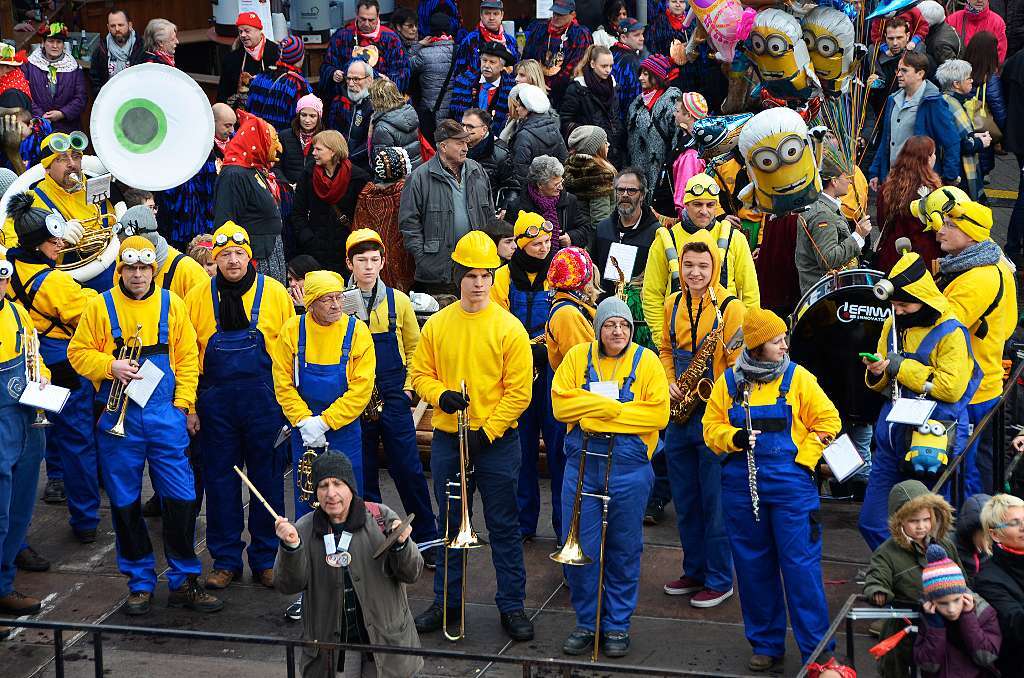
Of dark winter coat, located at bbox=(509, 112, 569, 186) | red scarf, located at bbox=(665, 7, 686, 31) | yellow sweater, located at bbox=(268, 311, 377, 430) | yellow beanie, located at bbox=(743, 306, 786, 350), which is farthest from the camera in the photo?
red scarf, located at bbox=(665, 7, 686, 31)

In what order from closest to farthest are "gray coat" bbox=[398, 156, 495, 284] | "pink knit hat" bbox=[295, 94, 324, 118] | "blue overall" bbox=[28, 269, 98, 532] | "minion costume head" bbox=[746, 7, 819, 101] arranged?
"blue overall" bbox=[28, 269, 98, 532]
"gray coat" bbox=[398, 156, 495, 284]
"minion costume head" bbox=[746, 7, 819, 101]
"pink knit hat" bbox=[295, 94, 324, 118]

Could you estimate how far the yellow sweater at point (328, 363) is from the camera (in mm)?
8562

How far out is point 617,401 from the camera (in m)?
8.05

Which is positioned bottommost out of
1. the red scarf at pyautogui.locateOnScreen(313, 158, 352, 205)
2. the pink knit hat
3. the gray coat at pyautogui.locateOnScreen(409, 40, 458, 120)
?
the red scarf at pyautogui.locateOnScreen(313, 158, 352, 205)

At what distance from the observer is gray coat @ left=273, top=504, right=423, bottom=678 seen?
684cm

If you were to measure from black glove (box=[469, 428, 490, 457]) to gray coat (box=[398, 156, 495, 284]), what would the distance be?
10.9 feet

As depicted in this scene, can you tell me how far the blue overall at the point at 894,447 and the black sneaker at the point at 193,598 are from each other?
379 centimetres

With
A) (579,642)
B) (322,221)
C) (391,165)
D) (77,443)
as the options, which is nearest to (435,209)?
(391,165)

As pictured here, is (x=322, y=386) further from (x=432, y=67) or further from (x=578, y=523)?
(x=432, y=67)

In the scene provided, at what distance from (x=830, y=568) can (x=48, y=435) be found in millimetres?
5117

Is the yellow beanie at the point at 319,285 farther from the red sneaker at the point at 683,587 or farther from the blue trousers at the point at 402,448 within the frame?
the red sneaker at the point at 683,587

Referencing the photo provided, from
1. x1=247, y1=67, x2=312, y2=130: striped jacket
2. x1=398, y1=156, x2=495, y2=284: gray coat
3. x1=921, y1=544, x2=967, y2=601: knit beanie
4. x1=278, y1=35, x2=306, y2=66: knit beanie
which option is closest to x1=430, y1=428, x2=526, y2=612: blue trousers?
x1=921, y1=544, x2=967, y2=601: knit beanie

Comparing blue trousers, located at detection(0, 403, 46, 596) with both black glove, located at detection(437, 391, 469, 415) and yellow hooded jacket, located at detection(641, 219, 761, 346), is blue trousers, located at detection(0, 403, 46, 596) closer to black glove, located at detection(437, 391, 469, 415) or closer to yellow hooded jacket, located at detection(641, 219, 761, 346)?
black glove, located at detection(437, 391, 469, 415)

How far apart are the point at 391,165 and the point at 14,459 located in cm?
442
